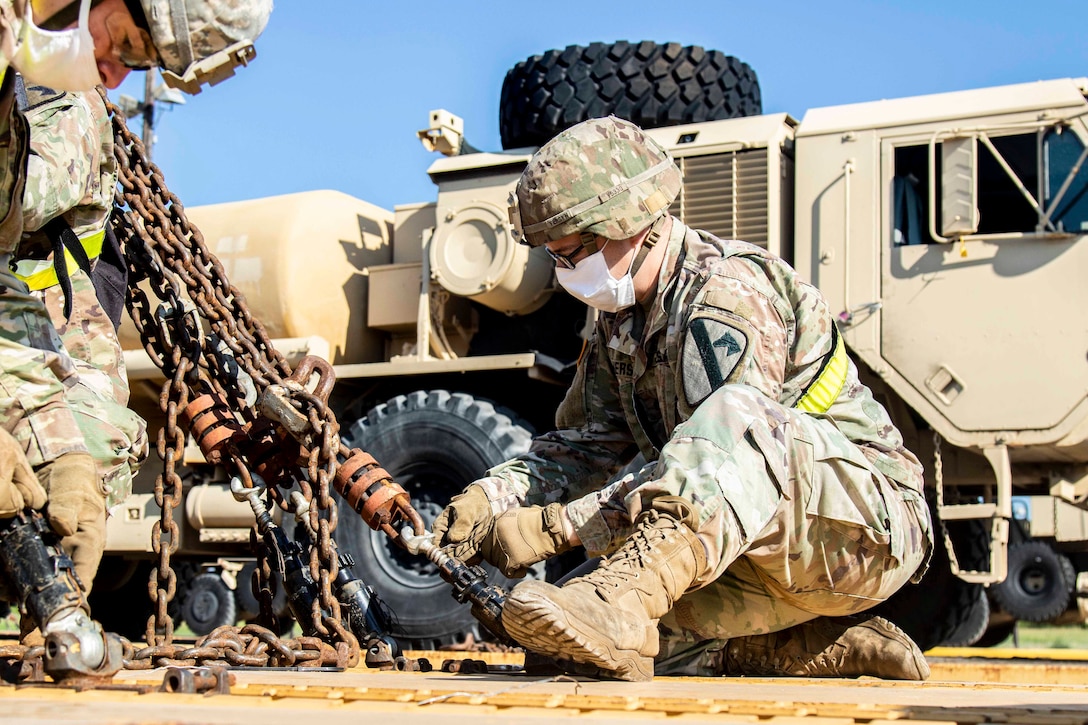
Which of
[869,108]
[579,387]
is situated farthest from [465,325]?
[579,387]

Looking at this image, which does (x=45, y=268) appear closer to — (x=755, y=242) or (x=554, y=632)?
(x=554, y=632)

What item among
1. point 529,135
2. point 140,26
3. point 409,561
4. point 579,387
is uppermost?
point 529,135

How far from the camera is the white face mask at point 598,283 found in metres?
3.53

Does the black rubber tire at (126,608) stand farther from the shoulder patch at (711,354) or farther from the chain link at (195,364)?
the shoulder patch at (711,354)

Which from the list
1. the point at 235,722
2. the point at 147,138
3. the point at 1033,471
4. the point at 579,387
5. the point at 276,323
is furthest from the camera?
the point at 147,138

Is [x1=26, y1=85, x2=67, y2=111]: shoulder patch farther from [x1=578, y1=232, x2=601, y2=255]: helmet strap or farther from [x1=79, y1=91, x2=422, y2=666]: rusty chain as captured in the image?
[x1=578, y1=232, x2=601, y2=255]: helmet strap

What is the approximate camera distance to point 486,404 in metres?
7.06

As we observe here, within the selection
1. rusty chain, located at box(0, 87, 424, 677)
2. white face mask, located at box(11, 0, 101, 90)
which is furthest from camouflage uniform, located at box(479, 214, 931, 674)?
white face mask, located at box(11, 0, 101, 90)

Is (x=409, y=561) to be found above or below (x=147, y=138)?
below

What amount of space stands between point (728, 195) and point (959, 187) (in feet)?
3.75

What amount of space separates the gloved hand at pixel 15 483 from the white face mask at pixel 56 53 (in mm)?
701

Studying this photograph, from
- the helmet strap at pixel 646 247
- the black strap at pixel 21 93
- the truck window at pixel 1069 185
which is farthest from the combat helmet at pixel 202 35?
the truck window at pixel 1069 185

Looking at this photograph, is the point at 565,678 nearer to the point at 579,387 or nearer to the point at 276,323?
the point at 579,387

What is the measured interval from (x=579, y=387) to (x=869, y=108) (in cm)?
360
